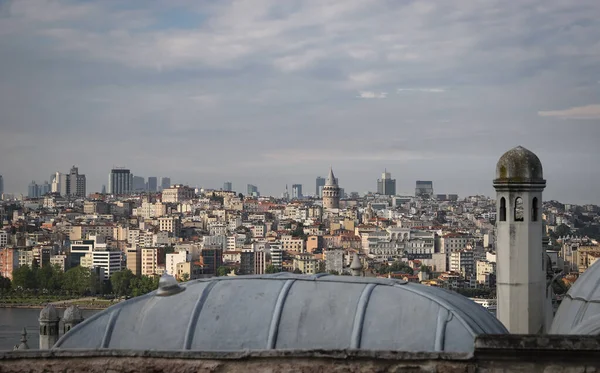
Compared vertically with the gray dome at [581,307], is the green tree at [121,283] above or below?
below

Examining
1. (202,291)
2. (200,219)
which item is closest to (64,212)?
(200,219)

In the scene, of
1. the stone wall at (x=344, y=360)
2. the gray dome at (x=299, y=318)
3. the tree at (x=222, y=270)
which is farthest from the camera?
the tree at (x=222, y=270)

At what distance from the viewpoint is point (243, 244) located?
206ft

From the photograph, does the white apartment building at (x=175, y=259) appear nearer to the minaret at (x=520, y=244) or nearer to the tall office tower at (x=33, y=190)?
the minaret at (x=520, y=244)

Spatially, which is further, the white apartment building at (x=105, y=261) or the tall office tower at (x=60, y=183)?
the tall office tower at (x=60, y=183)

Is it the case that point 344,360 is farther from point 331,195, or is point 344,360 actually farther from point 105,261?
point 331,195

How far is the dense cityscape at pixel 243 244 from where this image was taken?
161ft

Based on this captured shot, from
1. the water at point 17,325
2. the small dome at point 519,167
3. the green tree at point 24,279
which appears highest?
the small dome at point 519,167

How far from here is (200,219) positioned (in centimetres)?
7950

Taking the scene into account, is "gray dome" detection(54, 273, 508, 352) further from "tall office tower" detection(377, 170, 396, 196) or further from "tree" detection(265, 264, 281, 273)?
"tall office tower" detection(377, 170, 396, 196)

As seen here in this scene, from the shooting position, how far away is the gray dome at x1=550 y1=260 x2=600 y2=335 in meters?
3.95

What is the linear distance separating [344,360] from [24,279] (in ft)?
158

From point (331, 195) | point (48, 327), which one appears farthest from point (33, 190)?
point (48, 327)

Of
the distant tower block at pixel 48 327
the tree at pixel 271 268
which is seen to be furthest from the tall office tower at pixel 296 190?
the distant tower block at pixel 48 327
